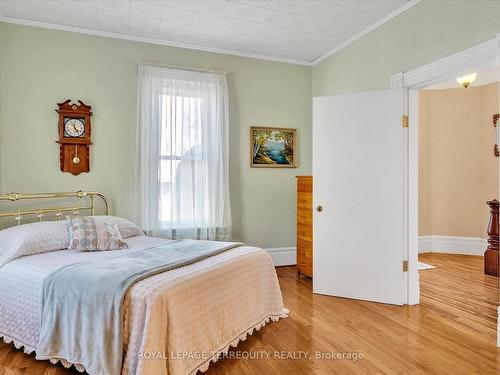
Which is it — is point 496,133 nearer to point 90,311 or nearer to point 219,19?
point 219,19

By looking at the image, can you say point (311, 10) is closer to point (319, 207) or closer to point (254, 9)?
point (254, 9)

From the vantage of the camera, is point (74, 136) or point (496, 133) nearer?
point (74, 136)

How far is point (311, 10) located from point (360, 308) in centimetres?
272

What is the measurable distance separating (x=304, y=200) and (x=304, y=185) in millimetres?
168

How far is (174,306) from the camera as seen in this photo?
6.00 feet

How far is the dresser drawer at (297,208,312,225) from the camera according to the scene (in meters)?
3.88

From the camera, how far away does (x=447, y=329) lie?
8.70 ft

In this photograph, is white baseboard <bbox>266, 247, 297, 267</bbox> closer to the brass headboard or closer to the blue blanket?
the brass headboard

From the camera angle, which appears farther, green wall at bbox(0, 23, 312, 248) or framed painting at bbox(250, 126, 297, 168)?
framed painting at bbox(250, 126, 297, 168)

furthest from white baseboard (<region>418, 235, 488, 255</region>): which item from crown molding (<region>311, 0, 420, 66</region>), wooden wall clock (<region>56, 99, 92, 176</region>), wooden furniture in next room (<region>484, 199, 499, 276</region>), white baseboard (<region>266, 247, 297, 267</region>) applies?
wooden wall clock (<region>56, 99, 92, 176</region>)

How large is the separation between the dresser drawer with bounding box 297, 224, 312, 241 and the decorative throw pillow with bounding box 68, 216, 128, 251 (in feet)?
6.33

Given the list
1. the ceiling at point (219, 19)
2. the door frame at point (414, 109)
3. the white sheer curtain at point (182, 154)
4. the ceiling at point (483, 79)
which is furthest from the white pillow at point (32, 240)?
the ceiling at point (483, 79)

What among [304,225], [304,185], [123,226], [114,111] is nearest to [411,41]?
[304,185]

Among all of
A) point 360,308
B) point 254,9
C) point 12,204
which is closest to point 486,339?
point 360,308
